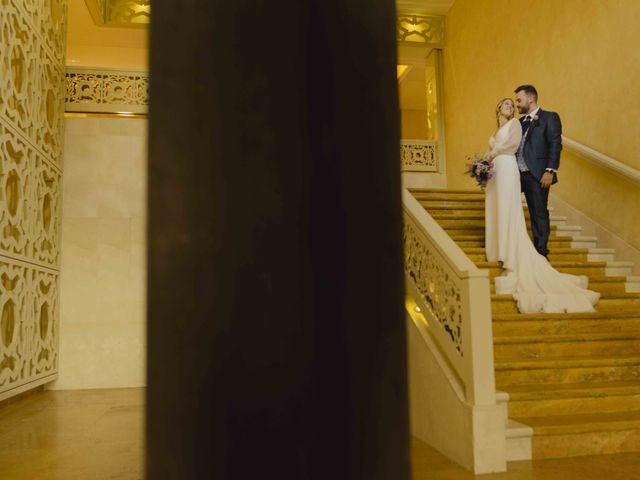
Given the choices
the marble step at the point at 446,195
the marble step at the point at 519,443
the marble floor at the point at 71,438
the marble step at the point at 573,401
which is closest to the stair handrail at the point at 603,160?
the marble step at the point at 446,195

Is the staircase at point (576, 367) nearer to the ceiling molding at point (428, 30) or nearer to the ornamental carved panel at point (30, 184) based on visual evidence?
the ornamental carved panel at point (30, 184)

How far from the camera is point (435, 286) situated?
14.6 ft

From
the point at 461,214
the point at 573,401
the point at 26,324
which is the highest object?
the point at 461,214

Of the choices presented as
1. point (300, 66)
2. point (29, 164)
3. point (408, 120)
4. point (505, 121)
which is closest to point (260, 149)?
point (300, 66)

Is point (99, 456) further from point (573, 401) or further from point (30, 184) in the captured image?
point (30, 184)

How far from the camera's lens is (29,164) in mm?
6918

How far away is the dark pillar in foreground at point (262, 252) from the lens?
0.48 m

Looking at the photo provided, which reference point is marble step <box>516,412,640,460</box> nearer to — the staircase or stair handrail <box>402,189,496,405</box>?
the staircase

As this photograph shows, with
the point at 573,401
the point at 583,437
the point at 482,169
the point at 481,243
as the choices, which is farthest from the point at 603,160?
the point at 583,437

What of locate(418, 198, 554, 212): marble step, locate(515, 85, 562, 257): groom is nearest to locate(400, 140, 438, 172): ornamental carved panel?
locate(418, 198, 554, 212): marble step

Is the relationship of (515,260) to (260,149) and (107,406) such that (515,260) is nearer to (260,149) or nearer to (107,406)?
(107,406)

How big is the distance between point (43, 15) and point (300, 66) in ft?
26.7

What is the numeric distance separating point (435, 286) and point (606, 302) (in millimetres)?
2525

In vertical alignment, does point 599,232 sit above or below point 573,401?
above
